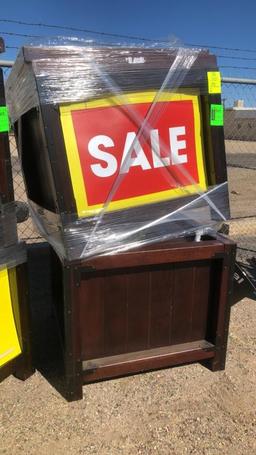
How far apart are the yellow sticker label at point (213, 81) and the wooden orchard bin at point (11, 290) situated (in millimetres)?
1123

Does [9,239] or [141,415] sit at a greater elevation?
[9,239]

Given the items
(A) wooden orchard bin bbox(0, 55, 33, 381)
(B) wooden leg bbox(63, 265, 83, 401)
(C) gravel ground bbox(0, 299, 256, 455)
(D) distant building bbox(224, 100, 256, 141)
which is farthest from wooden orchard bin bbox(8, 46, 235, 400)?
(D) distant building bbox(224, 100, 256, 141)

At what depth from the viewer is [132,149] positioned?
2.27 metres

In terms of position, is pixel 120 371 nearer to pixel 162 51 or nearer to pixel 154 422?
pixel 154 422

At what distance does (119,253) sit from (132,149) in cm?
55

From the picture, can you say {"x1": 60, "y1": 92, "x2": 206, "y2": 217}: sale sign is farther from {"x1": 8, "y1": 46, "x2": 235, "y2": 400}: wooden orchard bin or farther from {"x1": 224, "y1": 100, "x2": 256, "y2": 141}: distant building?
{"x1": 224, "y1": 100, "x2": 256, "y2": 141}: distant building

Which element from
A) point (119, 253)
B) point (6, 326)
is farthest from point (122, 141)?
point (6, 326)

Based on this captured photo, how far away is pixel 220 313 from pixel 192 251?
437mm

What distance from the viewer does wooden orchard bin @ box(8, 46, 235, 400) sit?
6.80 ft

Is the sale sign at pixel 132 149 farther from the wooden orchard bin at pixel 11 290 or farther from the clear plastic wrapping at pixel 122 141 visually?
the wooden orchard bin at pixel 11 290

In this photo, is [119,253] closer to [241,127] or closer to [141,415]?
[141,415]

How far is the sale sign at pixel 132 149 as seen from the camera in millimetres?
2129

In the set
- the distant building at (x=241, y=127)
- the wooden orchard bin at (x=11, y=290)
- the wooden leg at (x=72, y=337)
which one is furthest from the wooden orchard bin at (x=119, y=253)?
the distant building at (x=241, y=127)

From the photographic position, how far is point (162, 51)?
2.24m
